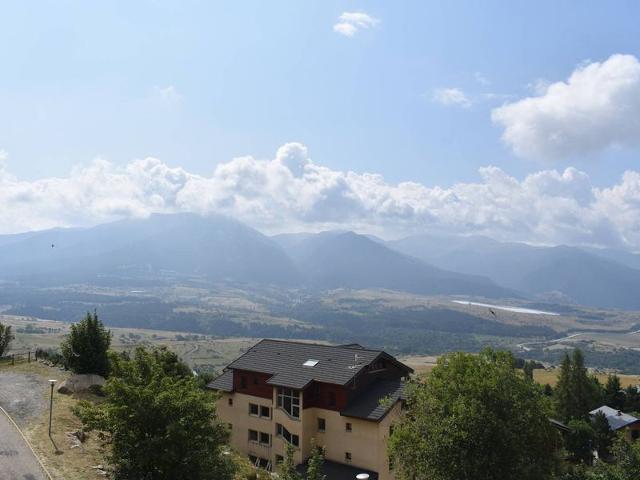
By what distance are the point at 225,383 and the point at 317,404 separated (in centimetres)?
1055

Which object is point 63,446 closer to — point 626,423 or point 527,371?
point 527,371

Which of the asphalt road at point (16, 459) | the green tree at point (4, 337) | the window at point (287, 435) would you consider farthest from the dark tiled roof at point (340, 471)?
the green tree at point (4, 337)

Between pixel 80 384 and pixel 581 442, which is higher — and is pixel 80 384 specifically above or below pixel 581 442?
above

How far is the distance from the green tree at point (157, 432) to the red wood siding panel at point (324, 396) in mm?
22177

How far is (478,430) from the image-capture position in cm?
2773

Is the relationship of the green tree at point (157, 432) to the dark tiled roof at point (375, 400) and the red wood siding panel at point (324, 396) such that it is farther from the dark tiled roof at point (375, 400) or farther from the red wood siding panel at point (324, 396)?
the red wood siding panel at point (324, 396)

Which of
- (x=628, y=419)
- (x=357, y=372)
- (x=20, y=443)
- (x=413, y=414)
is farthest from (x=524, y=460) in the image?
(x=628, y=419)

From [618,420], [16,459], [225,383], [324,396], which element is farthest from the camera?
[618,420]

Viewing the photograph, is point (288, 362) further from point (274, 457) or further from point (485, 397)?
point (485, 397)

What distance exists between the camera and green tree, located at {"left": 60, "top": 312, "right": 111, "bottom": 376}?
45188 mm

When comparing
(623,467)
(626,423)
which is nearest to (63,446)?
(623,467)

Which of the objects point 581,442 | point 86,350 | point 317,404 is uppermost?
point 86,350

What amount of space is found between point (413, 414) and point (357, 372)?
1128 cm

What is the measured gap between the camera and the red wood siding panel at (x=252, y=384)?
47812 millimetres
